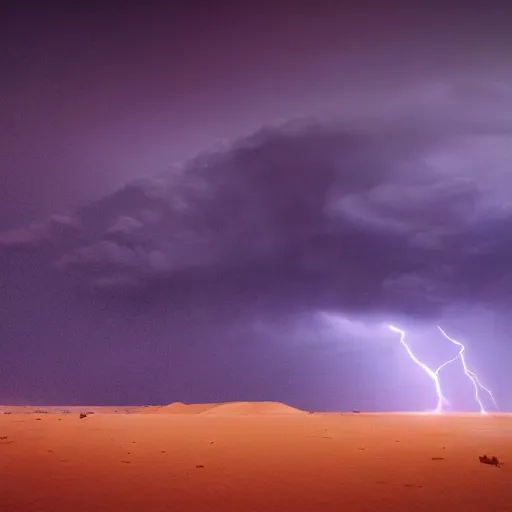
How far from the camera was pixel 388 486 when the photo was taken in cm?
1064

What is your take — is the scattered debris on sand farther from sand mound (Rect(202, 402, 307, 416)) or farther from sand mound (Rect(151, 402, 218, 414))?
sand mound (Rect(151, 402, 218, 414))

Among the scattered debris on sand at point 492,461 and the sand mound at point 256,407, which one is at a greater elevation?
the sand mound at point 256,407

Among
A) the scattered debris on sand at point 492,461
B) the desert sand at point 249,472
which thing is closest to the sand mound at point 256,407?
the desert sand at point 249,472

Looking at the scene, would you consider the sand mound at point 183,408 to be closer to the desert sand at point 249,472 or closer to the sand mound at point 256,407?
the sand mound at point 256,407

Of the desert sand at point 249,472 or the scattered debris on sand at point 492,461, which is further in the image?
the scattered debris on sand at point 492,461

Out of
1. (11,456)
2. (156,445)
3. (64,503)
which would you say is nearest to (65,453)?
(11,456)

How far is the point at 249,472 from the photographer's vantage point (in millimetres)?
12188

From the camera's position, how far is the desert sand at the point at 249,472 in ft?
30.2

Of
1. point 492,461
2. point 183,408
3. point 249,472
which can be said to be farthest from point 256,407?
point 249,472

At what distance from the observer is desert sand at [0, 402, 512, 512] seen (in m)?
9.22

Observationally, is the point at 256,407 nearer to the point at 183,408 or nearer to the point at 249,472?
the point at 183,408

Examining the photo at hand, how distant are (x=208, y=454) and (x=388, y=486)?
6.02 m

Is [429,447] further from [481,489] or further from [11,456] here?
[11,456]

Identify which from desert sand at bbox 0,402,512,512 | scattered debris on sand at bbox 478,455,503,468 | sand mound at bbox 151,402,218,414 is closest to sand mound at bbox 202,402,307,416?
sand mound at bbox 151,402,218,414
